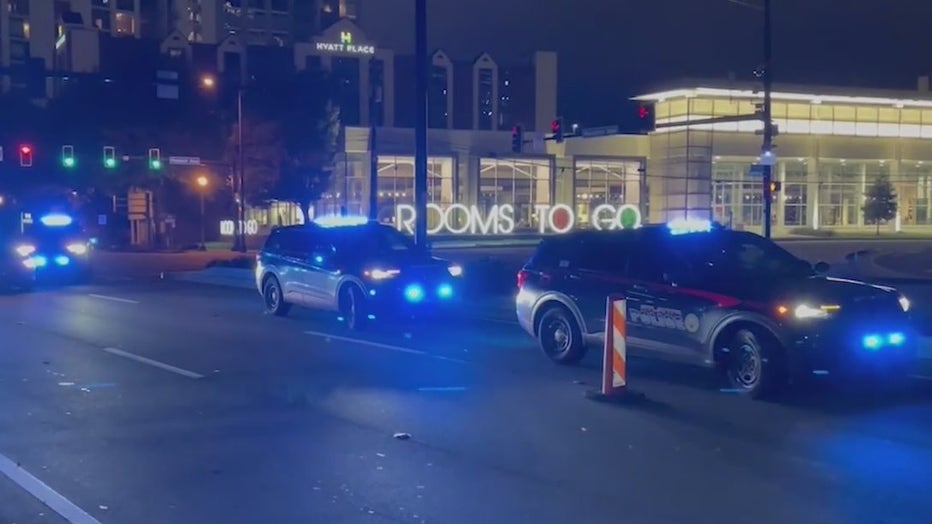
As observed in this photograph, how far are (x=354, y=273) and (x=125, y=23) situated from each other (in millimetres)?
109600

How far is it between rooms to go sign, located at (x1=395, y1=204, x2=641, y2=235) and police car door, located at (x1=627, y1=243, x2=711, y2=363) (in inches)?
2071

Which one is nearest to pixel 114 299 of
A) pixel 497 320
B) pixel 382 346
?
pixel 497 320

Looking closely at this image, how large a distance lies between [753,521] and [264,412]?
5.57 meters

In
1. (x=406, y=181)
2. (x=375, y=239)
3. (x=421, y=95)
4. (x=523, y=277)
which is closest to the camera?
(x=523, y=277)

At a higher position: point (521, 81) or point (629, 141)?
point (521, 81)

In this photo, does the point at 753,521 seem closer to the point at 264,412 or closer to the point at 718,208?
the point at 264,412

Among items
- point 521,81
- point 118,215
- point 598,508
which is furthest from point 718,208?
point 598,508

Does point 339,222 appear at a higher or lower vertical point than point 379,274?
higher

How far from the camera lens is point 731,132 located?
7356cm

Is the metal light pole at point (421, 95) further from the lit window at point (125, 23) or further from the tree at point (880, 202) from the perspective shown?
the lit window at point (125, 23)

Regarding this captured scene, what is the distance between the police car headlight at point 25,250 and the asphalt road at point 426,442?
14455 millimetres

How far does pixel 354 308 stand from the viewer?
757 inches

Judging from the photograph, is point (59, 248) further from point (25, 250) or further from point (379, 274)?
point (379, 274)

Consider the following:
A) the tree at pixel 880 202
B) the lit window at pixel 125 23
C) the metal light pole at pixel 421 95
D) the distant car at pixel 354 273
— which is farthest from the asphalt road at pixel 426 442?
the lit window at pixel 125 23
